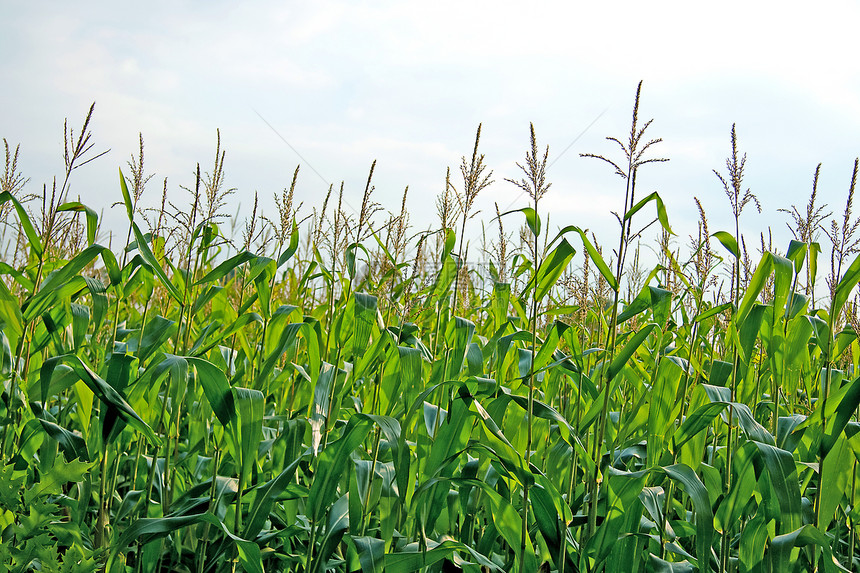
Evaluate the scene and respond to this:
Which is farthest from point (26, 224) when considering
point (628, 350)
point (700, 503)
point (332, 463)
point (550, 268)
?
point (700, 503)

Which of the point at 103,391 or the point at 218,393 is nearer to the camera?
the point at 103,391

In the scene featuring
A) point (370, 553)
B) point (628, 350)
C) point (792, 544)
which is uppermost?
point (628, 350)

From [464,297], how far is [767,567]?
8.87ft

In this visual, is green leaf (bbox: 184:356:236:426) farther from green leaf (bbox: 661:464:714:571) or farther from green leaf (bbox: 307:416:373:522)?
green leaf (bbox: 661:464:714:571)

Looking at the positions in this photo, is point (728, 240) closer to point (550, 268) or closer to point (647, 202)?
point (647, 202)

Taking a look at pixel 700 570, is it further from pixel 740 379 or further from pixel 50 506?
pixel 50 506

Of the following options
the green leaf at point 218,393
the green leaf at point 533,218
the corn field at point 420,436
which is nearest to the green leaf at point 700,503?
the corn field at point 420,436

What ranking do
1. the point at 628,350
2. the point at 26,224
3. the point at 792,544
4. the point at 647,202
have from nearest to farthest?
1. the point at 792,544
2. the point at 628,350
3. the point at 647,202
4. the point at 26,224

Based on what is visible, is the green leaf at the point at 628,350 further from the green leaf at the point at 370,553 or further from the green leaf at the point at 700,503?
the green leaf at the point at 370,553

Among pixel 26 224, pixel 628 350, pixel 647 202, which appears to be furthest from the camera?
pixel 26 224

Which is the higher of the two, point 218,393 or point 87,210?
point 87,210

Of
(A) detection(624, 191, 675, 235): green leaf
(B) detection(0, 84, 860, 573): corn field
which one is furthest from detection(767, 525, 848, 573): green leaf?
(A) detection(624, 191, 675, 235): green leaf

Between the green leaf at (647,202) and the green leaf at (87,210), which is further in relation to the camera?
the green leaf at (87,210)

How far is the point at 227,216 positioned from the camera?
2.24 m
